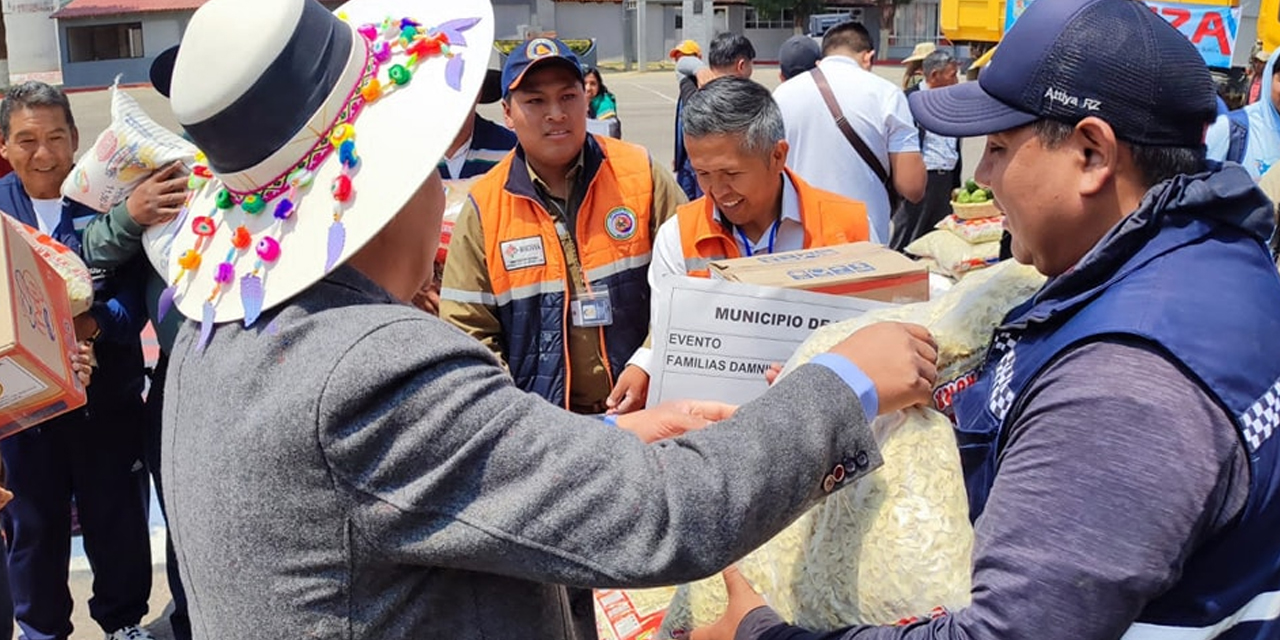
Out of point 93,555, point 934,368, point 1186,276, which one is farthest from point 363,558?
point 93,555

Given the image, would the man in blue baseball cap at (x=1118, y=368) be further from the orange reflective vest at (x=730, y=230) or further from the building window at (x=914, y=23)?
the building window at (x=914, y=23)

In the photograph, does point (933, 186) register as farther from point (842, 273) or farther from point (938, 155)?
point (842, 273)

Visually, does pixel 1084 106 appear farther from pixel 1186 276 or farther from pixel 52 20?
pixel 52 20

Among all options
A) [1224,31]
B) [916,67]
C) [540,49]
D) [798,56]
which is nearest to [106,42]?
[916,67]

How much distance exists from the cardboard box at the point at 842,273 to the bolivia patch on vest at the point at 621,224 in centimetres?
112

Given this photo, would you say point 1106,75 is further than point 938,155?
No

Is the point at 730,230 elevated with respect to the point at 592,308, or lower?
elevated

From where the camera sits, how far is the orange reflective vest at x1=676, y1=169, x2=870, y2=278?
308cm

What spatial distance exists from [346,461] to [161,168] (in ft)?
8.53

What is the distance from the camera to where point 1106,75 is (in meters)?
1.36

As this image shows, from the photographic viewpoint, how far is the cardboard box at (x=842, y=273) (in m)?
2.04

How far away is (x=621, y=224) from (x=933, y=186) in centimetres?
464

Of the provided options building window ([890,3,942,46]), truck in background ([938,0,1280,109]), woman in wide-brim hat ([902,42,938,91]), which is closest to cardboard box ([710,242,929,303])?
truck in background ([938,0,1280,109])

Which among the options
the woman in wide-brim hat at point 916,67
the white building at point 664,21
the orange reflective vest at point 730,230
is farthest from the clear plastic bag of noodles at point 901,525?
the white building at point 664,21
